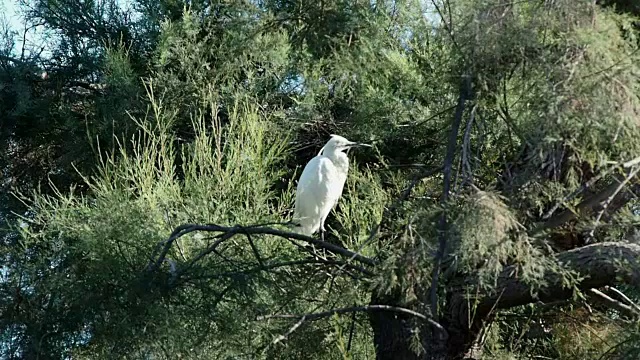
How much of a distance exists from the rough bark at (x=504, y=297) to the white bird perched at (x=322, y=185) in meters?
1.71

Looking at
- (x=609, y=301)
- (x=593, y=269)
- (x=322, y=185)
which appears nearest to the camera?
(x=593, y=269)

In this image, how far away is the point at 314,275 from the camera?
358cm

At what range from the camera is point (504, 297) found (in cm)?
315

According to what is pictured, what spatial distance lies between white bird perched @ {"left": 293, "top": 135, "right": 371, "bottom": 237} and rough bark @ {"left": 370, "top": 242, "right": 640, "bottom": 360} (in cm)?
171

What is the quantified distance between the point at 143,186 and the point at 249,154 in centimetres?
63

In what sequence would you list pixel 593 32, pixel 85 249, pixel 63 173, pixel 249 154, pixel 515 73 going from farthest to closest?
pixel 63 173 < pixel 249 154 < pixel 85 249 < pixel 515 73 < pixel 593 32

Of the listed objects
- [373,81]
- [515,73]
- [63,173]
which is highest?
[515,73]

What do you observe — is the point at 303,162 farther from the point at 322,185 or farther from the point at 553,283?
the point at 553,283

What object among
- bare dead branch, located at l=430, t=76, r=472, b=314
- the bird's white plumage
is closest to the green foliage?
bare dead branch, located at l=430, t=76, r=472, b=314

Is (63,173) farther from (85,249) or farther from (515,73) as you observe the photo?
(515,73)

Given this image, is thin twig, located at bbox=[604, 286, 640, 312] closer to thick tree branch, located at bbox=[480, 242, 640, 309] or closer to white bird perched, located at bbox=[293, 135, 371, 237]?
thick tree branch, located at bbox=[480, 242, 640, 309]

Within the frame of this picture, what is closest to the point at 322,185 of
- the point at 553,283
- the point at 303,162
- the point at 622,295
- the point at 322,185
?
the point at 322,185

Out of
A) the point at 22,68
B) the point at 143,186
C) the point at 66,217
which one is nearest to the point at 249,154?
the point at 143,186

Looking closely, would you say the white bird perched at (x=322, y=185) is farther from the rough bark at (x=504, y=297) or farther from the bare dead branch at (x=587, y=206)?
the bare dead branch at (x=587, y=206)
